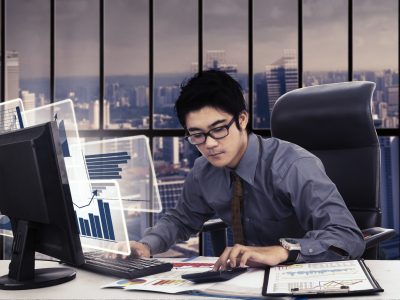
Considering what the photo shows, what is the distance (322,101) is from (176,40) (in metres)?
1.48

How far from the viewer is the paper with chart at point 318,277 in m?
1.07

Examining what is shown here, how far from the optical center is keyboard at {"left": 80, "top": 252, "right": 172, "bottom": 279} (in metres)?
1.30

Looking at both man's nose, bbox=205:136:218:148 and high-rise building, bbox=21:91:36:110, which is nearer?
man's nose, bbox=205:136:218:148

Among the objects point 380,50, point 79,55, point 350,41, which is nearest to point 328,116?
point 350,41

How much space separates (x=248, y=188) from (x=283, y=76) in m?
1.46

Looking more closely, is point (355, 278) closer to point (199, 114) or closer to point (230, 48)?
point (199, 114)

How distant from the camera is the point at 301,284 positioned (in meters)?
1.10

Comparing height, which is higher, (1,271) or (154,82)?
(154,82)

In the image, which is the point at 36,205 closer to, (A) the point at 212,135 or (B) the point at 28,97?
(A) the point at 212,135

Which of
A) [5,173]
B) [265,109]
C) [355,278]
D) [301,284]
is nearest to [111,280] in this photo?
[5,173]

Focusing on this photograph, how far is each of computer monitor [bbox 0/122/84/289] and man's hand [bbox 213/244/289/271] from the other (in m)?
0.34

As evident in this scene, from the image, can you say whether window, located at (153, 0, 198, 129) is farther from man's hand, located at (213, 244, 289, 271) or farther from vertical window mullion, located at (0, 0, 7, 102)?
man's hand, located at (213, 244, 289, 271)

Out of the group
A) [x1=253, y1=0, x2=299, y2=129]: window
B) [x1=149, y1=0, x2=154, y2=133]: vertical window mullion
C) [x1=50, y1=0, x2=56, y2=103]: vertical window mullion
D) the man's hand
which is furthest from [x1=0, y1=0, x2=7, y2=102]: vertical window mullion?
the man's hand

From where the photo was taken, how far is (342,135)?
1.98 m
